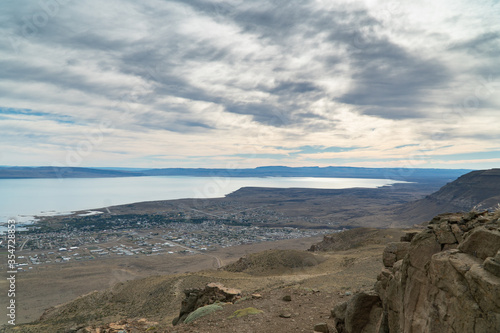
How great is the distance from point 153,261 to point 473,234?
242 feet

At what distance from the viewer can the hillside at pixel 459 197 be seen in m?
120

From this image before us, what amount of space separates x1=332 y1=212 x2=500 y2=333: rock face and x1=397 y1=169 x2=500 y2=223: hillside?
126m

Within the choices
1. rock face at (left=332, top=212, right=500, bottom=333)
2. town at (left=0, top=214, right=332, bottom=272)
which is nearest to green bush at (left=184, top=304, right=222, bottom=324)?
rock face at (left=332, top=212, right=500, bottom=333)

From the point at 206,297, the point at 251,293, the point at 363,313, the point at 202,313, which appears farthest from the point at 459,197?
the point at 363,313

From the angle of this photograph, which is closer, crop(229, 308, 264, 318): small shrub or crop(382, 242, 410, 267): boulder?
crop(382, 242, 410, 267): boulder

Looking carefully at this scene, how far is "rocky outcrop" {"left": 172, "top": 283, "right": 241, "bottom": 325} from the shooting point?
21000mm

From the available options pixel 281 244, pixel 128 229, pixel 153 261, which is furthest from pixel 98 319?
pixel 128 229

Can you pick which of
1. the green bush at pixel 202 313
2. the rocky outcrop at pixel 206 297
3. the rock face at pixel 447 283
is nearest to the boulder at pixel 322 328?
the rock face at pixel 447 283

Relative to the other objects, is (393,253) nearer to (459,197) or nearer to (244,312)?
(244,312)

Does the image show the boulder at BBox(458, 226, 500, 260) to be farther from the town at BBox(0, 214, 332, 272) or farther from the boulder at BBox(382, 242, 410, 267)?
the town at BBox(0, 214, 332, 272)

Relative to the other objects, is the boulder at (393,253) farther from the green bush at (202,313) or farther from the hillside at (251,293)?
the green bush at (202,313)

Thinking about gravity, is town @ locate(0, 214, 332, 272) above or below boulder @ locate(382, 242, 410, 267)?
below

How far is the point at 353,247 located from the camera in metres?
49.2

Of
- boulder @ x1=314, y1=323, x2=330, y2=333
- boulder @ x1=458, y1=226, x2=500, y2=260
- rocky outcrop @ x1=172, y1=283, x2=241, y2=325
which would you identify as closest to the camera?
boulder @ x1=458, y1=226, x2=500, y2=260
